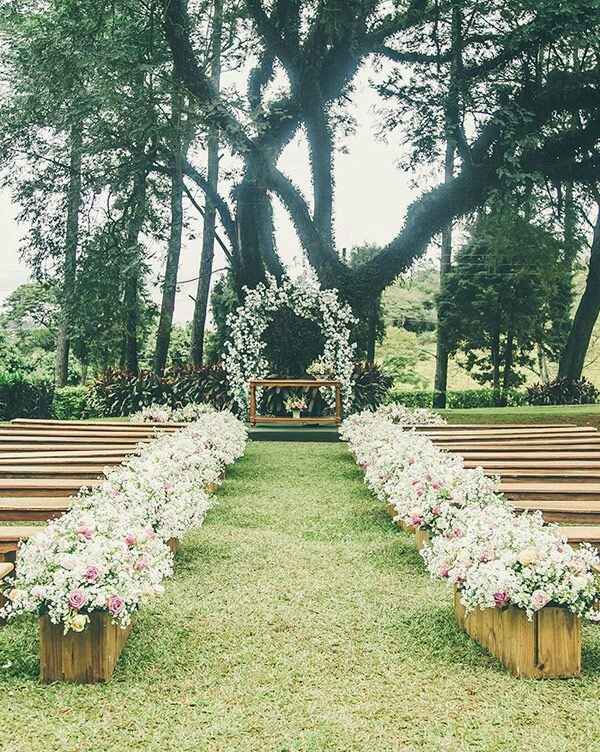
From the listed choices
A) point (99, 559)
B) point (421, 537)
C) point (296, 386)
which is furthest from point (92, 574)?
point (296, 386)

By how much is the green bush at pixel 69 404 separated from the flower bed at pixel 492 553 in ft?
45.2

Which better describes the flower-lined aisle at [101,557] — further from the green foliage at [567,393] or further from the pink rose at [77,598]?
the green foliage at [567,393]

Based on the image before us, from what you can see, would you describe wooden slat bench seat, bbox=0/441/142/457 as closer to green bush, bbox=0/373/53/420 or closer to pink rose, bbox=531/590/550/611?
pink rose, bbox=531/590/550/611

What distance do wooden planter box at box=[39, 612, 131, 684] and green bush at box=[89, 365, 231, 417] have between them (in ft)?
43.0

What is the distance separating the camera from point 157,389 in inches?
722

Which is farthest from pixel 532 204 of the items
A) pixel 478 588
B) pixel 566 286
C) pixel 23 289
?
pixel 23 289

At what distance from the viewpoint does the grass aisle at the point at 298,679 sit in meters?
3.05

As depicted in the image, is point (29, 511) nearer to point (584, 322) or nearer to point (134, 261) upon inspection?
point (134, 261)

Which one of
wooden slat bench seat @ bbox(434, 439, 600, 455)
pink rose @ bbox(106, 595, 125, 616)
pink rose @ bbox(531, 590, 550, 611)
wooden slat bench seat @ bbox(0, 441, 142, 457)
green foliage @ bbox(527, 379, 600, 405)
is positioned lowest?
pink rose @ bbox(106, 595, 125, 616)

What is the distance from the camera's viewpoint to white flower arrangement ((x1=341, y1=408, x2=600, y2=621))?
11.7 feet

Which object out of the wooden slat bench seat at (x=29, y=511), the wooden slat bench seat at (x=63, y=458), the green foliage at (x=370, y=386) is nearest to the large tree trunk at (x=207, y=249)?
the green foliage at (x=370, y=386)

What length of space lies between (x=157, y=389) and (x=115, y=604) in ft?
49.4

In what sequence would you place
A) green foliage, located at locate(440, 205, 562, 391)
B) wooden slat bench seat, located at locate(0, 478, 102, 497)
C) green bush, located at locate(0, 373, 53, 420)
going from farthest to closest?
green foliage, located at locate(440, 205, 562, 391) < green bush, located at locate(0, 373, 53, 420) < wooden slat bench seat, located at locate(0, 478, 102, 497)

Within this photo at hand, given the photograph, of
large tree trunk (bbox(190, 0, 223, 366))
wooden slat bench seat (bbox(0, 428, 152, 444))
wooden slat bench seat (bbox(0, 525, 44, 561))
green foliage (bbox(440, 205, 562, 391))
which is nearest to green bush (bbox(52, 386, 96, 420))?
large tree trunk (bbox(190, 0, 223, 366))
